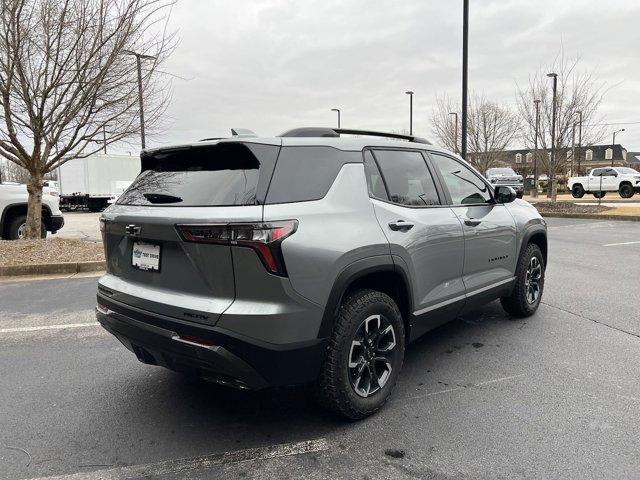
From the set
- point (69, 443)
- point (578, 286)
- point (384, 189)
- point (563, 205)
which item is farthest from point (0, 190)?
point (563, 205)

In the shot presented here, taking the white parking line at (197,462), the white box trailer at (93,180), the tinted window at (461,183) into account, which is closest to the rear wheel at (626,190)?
→ the tinted window at (461,183)

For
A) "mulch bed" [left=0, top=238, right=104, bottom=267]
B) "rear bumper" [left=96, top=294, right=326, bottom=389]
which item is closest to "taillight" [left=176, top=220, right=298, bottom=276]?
"rear bumper" [left=96, top=294, right=326, bottom=389]

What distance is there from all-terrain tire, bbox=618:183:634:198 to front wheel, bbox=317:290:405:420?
27432 millimetres

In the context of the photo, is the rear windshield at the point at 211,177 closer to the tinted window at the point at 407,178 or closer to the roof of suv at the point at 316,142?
the roof of suv at the point at 316,142

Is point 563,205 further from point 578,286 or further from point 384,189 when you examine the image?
point 384,189

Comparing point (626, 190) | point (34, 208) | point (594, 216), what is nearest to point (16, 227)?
point (34, 208)

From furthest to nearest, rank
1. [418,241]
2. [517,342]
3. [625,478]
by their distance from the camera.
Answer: [517,342] → [418,241] → [625,478]

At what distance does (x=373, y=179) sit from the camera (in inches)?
124

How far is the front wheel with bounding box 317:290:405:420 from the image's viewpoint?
2748 millimetres

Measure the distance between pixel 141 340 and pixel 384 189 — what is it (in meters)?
1.78

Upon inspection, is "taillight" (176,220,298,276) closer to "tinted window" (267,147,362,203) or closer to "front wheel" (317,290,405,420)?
"tinted window" (267,147,362,203)

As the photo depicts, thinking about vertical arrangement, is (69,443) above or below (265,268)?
below

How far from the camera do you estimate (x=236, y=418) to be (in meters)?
3.05

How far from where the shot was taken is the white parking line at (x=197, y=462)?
2.46 m
